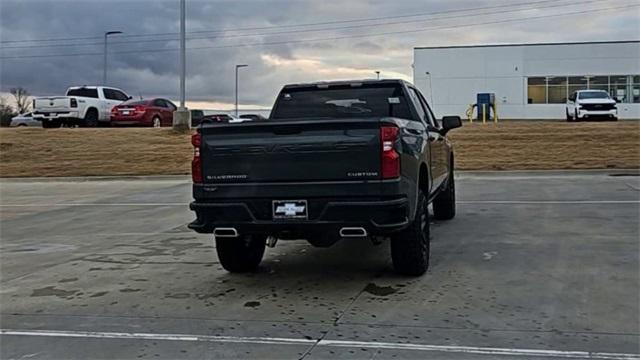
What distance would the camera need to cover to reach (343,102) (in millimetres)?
8336

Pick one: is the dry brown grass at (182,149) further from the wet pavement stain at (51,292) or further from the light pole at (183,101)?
the wet pavement stain at (51,292)

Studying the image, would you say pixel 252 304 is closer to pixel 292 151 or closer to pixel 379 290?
pixel 379 290

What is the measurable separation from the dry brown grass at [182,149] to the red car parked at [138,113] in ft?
7.21

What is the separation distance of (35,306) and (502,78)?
168 ft

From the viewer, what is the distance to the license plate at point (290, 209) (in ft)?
20.3

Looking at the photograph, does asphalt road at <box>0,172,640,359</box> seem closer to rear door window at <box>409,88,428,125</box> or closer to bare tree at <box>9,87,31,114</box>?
rear door window at <box>409,88,428,125</box>

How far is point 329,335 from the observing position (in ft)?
17.1

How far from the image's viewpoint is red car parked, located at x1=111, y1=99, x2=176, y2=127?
101ft

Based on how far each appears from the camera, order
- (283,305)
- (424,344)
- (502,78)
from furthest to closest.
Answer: (502,78) < (283,305) < (424,344)

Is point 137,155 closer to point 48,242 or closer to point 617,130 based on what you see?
point 48,242

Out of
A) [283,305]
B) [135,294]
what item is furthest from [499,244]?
[135,294]

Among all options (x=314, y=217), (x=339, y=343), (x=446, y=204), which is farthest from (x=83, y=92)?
(x=339, y=343)

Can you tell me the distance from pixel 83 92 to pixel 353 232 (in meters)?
26.2

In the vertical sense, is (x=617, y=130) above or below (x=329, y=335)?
above
